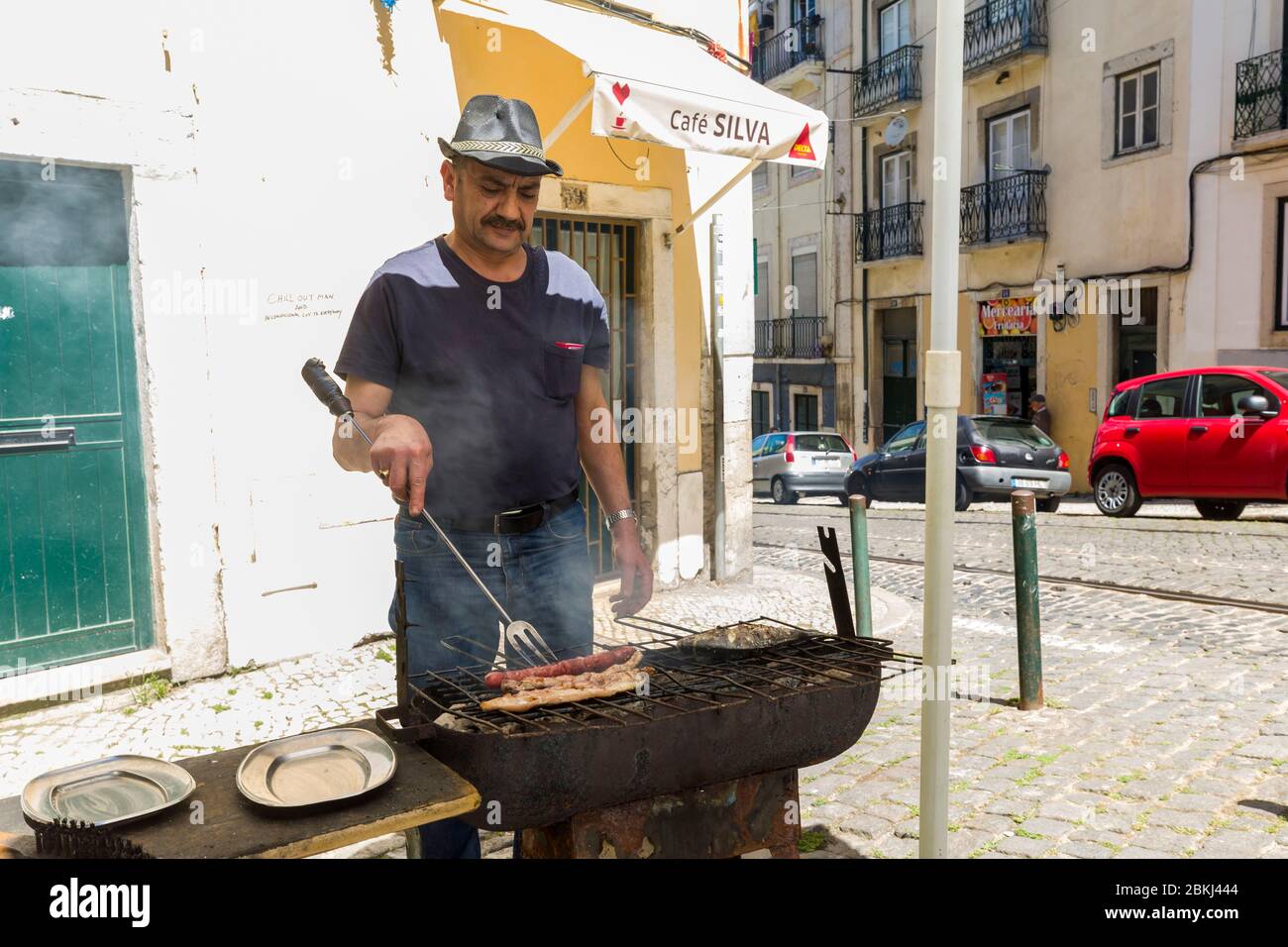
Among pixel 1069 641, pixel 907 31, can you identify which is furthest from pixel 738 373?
pixel 907 31

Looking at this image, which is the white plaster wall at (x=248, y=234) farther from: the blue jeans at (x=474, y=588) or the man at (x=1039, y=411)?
the man at (x=1039, y=411)

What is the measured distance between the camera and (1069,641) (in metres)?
7.16

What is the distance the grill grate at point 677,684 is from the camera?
242cm

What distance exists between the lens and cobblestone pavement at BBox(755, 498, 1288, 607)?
30.5 ft

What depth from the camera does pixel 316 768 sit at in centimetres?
237

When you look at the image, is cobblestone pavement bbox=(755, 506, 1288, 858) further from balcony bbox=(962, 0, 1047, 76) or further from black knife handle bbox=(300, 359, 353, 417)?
balcony bbox=(962, 0, 1047, 76)

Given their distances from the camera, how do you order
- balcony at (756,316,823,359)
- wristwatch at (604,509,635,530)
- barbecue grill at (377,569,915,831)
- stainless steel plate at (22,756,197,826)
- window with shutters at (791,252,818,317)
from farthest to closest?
window with shutters at (791,252,818,317), balcony at (756,316,823,359), wristwatch at (604,509,635,530), barbecue grill at (377,569,915,831), stainless steel plate at (22,756,197,826)

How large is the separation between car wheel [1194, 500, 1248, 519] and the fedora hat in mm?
13255

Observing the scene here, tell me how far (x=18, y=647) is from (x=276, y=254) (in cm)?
248

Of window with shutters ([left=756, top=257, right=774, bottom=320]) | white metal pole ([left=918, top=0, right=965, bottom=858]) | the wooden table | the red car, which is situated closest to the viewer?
the wooden table

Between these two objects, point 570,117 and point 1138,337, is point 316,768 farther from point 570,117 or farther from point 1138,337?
point 1138,337

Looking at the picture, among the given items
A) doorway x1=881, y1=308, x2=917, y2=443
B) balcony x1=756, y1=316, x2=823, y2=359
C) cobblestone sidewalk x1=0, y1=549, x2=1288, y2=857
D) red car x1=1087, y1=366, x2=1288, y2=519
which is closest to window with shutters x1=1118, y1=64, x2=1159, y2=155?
doorway x1=881, y1=308, x2=917, y2=443

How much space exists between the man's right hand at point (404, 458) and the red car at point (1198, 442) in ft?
40.9

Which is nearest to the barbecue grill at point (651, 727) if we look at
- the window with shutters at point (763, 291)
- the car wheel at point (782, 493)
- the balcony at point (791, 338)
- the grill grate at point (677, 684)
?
the grill grate at point (677, 684)
